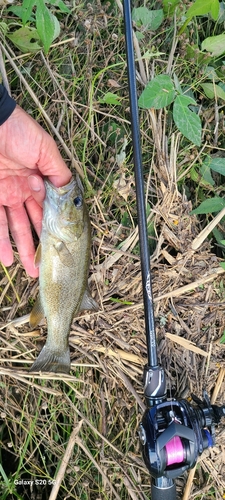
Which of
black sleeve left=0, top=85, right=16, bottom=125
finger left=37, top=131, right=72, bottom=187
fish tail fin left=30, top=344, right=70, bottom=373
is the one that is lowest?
fish tail fin left=30, top=344, right=70, bottom=373

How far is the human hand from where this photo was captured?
7.64ft

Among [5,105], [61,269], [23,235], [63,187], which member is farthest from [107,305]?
[5,105]

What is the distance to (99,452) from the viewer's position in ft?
8.75

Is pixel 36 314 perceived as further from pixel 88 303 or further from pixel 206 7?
pixel 206 7

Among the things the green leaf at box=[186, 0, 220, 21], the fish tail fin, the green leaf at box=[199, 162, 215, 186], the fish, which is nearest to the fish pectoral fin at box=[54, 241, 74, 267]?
the fish

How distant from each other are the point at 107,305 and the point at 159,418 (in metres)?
0.71

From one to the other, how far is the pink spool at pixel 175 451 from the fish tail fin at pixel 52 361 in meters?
0.72

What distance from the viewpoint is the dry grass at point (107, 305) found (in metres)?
2.56

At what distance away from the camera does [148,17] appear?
259 cm

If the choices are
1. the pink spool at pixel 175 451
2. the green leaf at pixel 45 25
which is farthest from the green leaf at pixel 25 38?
the pink spool at pixel 175 451

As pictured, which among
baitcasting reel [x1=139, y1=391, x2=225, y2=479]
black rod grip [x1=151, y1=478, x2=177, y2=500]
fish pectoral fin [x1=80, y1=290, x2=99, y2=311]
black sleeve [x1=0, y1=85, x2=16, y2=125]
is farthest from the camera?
fish pectoral fin [x1=80, y1=290, x2=99, y2=311]

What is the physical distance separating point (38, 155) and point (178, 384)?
1.54 m

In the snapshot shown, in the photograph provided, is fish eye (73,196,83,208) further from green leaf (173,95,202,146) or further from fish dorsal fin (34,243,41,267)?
green leaf (173,95,202,146)

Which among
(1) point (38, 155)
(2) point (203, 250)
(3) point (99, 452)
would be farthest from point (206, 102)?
(3) point (99, 452)
